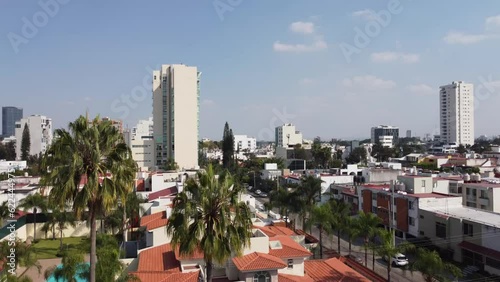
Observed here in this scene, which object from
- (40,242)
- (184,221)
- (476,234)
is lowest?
(40,242)

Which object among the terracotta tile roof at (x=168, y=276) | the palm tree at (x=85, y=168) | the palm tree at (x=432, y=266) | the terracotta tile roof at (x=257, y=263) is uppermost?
the palm tree at (x=85, y=168)

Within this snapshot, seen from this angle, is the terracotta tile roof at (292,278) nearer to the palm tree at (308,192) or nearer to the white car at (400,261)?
the white car at (400,261)

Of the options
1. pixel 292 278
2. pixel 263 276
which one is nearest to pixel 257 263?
pixel 263 276

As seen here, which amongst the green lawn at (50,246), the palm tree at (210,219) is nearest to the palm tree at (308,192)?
the green lawn at (50,246)

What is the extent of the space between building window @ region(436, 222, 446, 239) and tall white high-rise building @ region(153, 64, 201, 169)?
70.1m

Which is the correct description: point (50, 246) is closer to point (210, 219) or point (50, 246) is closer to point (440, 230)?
point (210, 219)

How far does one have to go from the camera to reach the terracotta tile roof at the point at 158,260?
20.4 m

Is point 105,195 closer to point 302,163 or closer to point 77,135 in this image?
point 77,135

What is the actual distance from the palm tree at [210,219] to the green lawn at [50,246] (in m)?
25.9

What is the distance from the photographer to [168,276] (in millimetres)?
18578

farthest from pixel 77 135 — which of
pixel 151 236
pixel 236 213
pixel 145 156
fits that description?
pixel 145 156

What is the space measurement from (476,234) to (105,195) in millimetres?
30564

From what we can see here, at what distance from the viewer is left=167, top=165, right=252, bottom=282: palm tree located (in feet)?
43.9

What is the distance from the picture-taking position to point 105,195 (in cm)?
1212
